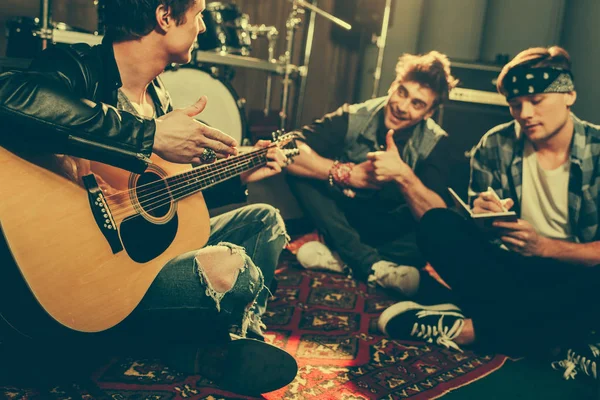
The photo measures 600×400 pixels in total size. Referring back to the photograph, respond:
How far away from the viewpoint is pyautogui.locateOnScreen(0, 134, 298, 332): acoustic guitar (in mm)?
1164

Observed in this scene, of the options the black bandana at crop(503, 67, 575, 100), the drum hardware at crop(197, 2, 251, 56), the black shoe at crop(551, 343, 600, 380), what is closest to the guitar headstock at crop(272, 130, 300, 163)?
the black bandana at crop(503, 67, 575, 100)

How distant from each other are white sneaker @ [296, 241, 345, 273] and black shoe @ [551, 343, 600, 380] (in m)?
1.11

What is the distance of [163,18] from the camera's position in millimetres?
1515

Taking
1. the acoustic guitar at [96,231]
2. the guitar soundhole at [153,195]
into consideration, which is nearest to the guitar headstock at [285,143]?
the acoustic guitar at [96,231]

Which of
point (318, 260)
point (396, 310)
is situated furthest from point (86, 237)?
→ point (318, 260)

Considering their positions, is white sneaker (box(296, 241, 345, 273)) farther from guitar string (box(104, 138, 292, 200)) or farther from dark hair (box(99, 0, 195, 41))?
dark hair (box(99, 0, 195, 41))

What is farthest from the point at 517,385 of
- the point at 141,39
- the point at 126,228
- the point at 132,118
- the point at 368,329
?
the point at 141,39

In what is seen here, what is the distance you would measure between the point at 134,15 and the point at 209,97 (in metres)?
1.44

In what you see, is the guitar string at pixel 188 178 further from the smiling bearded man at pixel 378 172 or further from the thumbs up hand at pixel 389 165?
the smiling bearded man at pixel 378 172

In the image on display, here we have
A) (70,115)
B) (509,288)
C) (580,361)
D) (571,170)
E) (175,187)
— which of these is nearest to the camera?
(70,115)

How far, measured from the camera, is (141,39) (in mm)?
1532

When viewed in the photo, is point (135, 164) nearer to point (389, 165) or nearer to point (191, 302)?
point (191, 302)

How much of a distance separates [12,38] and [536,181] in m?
2.49

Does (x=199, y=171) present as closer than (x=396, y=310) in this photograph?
Yes
